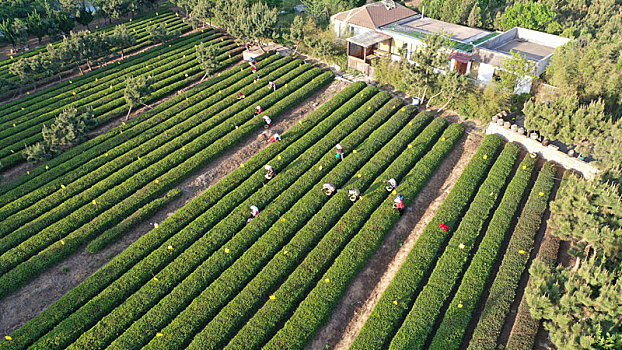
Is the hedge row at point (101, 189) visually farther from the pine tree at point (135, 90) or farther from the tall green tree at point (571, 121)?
the tall green tree at point (571, 121)

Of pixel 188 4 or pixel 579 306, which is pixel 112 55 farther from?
pixel 579 306

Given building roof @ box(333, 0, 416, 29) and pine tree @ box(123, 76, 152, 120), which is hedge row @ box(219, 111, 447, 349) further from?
pine tree @ box(123, 76, 152, 120)

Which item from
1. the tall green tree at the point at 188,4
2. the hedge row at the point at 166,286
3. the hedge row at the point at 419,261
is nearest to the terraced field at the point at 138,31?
the tall green tree at the point at 188,4

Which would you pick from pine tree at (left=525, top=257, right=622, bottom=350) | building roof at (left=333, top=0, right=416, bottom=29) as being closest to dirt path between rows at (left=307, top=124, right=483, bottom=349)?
pine tree at (left=525, top=257, right=622, bottom=350)

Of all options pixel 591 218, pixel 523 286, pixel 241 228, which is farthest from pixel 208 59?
pixel 591 218

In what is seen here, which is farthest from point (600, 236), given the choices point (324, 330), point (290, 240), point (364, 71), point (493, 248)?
point (364, 71)

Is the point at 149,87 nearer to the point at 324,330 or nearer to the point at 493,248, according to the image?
the point at 324,330
